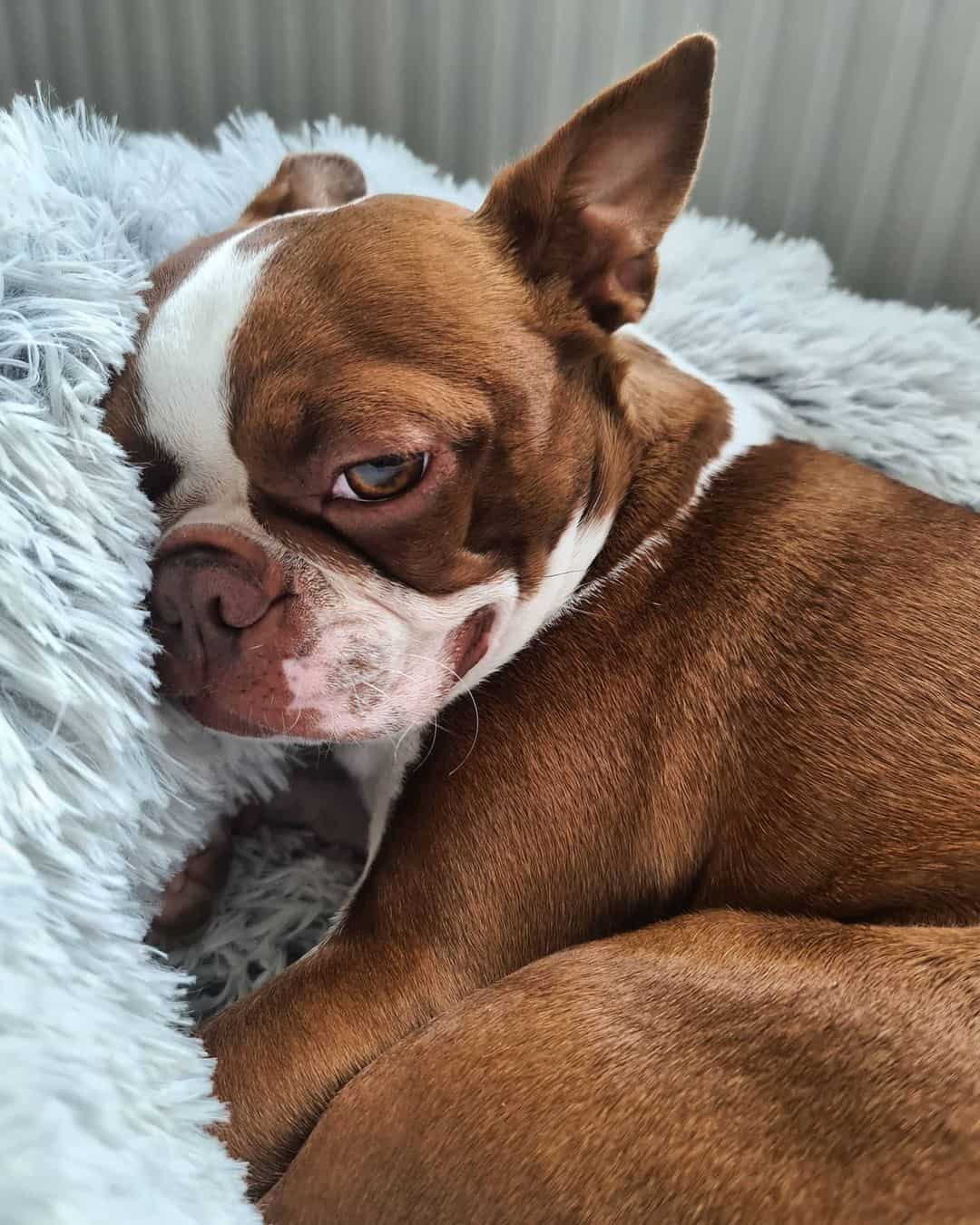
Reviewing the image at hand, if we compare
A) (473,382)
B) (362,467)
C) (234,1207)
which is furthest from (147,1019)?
(473,382)

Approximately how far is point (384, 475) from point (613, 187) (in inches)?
17.7

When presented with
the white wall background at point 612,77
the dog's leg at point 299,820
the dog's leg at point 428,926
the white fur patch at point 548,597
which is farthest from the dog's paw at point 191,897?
the white wall background at point 612,77

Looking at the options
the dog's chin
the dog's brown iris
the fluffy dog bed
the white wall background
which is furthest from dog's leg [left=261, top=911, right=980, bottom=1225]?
the white wall background

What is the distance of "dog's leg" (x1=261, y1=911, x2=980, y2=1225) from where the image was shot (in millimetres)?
847

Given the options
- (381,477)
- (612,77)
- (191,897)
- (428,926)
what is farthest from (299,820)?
(612,77)

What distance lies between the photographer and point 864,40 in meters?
1.85

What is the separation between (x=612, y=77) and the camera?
6.39ft

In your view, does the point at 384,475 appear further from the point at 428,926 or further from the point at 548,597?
the point at 428,926

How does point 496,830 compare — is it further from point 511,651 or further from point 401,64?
point 401,64

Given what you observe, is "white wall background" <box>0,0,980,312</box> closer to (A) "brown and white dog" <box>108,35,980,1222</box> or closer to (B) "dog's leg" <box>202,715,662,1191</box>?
(A) "brown and white dog" <box>108,35,980,1222</box>

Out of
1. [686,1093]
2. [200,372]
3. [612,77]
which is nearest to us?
[686,1093]

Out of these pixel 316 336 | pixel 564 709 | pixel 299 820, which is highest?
pixel 316 336

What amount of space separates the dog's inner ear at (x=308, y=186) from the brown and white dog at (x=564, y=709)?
0.94 ft

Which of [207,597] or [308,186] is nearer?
[207,597]
